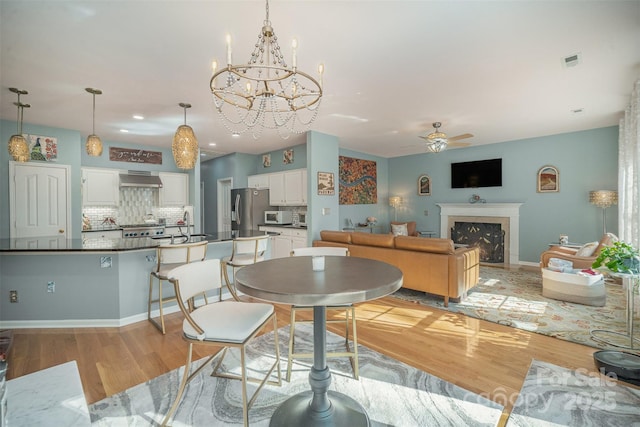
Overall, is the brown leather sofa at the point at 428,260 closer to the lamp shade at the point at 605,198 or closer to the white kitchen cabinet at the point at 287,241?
the white kitchen cabinet at the point at 287,241

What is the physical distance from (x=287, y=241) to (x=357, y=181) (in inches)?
102

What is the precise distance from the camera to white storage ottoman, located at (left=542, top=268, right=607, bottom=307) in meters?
3.70

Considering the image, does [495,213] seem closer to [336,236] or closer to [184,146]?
[336,236]

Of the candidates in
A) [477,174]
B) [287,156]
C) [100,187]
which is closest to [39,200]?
[100,187]

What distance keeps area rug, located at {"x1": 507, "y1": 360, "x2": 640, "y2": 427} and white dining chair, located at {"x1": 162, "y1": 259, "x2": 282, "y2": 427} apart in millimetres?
1604

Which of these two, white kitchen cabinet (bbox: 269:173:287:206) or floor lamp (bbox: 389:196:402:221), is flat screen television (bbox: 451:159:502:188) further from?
white kitchen cabinet (bbox: 269:173:287:206)

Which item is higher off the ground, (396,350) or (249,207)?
(249,207)

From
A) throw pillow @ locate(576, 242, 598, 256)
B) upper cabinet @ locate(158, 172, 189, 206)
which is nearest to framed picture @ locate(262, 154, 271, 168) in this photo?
upper cabinet @ locate(158, 172, 189, 206)

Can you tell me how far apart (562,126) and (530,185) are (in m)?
1.34

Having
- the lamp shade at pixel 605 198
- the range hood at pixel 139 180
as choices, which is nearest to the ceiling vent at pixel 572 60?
the lamp shade at pixel 605 198

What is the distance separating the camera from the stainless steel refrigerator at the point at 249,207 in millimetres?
6578

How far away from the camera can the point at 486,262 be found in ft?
21.6

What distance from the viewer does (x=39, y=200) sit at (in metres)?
4.76

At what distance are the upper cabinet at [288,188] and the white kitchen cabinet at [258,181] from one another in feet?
0.60
